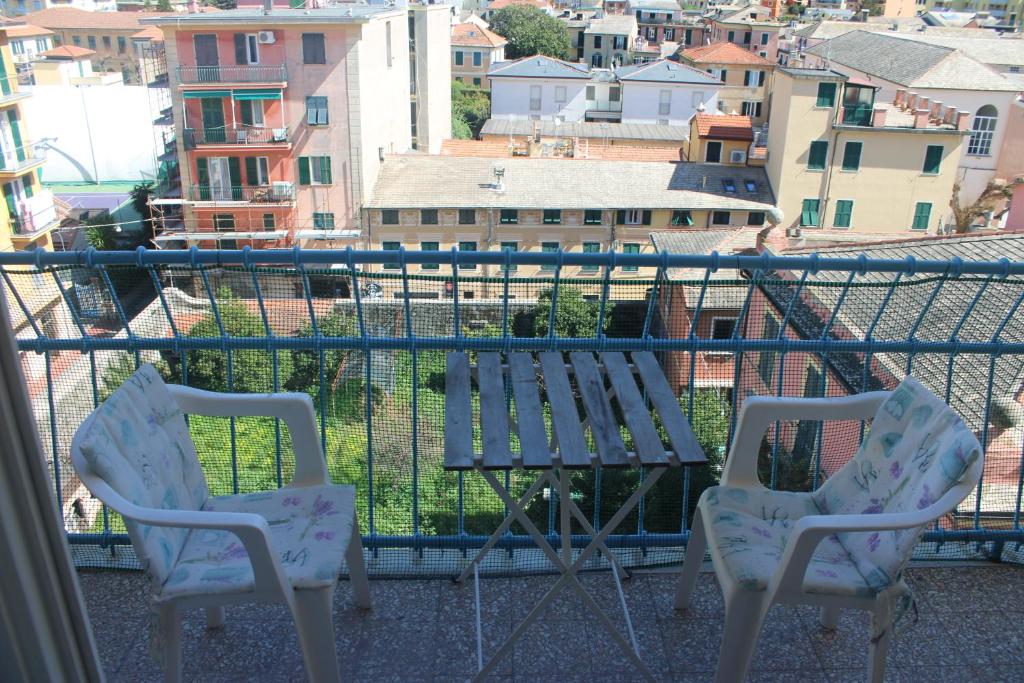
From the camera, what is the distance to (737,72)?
4728 centimetres

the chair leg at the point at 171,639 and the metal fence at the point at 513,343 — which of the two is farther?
the metal fence at the point at 513,343

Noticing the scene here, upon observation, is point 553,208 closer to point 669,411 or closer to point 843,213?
point 843,213

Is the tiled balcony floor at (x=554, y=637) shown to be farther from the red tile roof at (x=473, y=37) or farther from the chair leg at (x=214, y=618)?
the red tile roof at (x=473, y=37)

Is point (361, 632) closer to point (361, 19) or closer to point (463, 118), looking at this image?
point (361, 19)

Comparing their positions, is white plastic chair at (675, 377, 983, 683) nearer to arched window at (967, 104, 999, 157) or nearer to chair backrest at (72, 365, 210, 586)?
chair backrest at (72, 365, 210, 586)

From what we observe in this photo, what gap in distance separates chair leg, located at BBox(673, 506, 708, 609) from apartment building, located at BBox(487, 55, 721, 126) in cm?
3943

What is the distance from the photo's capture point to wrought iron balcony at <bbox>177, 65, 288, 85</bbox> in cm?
2638

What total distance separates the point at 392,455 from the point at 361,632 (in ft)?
23.0

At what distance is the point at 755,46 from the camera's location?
56.8 meters

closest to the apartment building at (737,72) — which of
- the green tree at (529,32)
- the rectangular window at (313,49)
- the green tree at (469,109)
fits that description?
the green tree at (469,109)

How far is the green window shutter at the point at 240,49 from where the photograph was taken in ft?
86.3

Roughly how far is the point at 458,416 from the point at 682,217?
2451 cm

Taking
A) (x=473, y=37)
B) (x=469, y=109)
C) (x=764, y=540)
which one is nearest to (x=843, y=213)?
(x=469, y=109)

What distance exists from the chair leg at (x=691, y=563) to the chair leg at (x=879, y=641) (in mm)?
637
